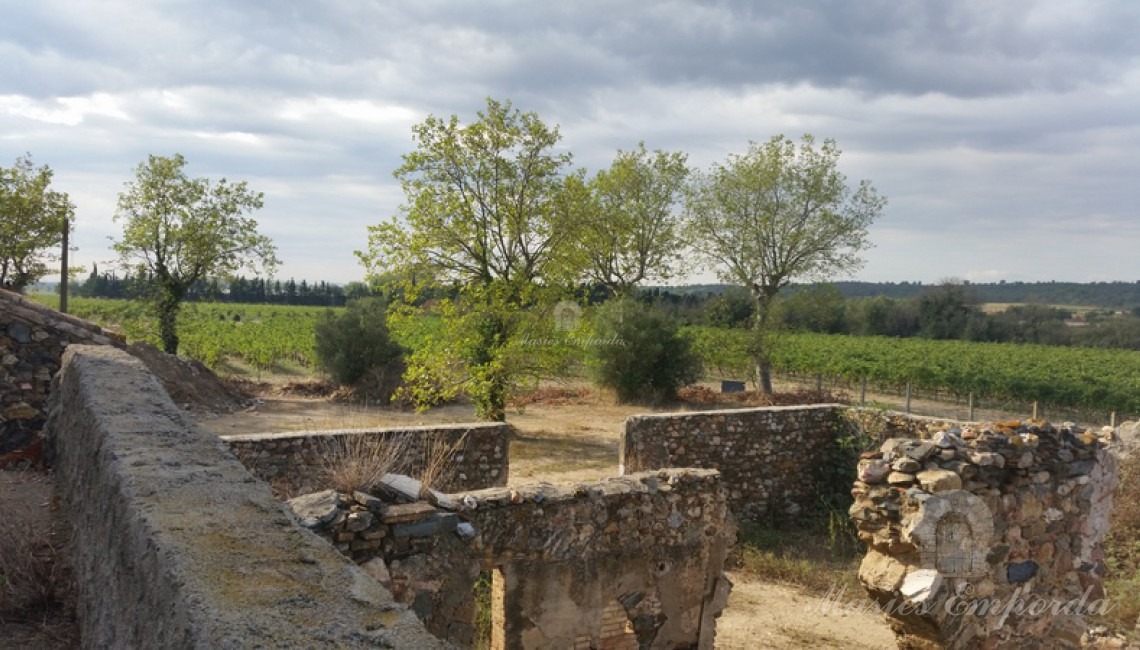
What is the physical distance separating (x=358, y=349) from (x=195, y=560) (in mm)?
22131

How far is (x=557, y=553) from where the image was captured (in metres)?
5.71

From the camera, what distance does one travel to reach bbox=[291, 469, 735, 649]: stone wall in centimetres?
485

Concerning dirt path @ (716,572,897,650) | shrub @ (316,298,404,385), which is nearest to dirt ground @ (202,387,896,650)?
dirt path @ (716,572,897,650)

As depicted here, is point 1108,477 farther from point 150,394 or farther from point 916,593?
point 150,394

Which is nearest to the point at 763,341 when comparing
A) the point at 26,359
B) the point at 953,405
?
the point at 953,405

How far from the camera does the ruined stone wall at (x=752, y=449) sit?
1146 cm

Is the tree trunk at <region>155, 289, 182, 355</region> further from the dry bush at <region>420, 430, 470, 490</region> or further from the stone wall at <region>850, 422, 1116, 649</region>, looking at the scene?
the stone wall at <region>850, 422, 1116, 649</region>

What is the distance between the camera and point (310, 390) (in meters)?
24.2

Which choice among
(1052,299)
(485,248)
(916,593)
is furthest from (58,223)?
(1052,299)

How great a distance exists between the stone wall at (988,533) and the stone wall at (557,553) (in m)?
1.87

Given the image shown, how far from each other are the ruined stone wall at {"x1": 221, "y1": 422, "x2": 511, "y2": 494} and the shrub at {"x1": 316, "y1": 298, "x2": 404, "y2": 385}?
15153mm

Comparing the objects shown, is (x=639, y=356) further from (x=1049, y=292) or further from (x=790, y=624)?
(x=1049, y=292)

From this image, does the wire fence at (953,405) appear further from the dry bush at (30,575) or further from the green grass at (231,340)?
the dry bush at (30,575)

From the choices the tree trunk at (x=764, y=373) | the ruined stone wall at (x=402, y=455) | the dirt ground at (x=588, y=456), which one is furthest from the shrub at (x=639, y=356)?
the ruined stone wall at (x=402, y=455)
